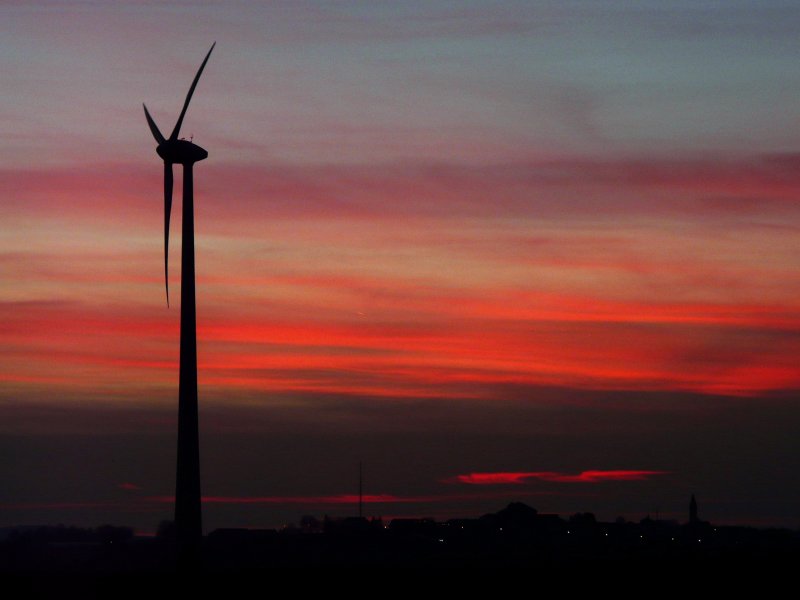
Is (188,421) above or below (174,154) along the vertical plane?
below

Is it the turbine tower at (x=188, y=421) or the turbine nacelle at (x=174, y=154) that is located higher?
the turbine nacelle at (x=174, y=154)

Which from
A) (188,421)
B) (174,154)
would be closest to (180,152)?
(174,154)

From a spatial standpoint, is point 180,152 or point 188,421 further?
point 180,152

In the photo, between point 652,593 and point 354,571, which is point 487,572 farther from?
point 652,593

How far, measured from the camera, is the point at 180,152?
90062mm

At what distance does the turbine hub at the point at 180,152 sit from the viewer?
90062 mm

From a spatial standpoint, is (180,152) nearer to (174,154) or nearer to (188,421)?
(174,154)

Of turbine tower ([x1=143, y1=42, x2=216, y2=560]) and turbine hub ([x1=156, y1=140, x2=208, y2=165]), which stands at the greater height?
turbine hub ([x1=156, y1=140, x2=208, y2=165])

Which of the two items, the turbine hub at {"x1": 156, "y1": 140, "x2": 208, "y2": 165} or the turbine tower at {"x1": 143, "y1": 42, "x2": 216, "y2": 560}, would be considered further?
the turbine hub at {"x1": 156, "y1": 140, "x2": 208, "y2": 165}

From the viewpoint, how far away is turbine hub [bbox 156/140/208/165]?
90062mm

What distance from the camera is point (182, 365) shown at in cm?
8306

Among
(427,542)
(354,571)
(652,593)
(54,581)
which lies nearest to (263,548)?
(427,542)

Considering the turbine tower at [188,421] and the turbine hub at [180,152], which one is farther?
the turbine hub at [180,152]

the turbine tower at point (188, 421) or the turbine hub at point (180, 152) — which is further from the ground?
the turbine hub at point (180, 152)
